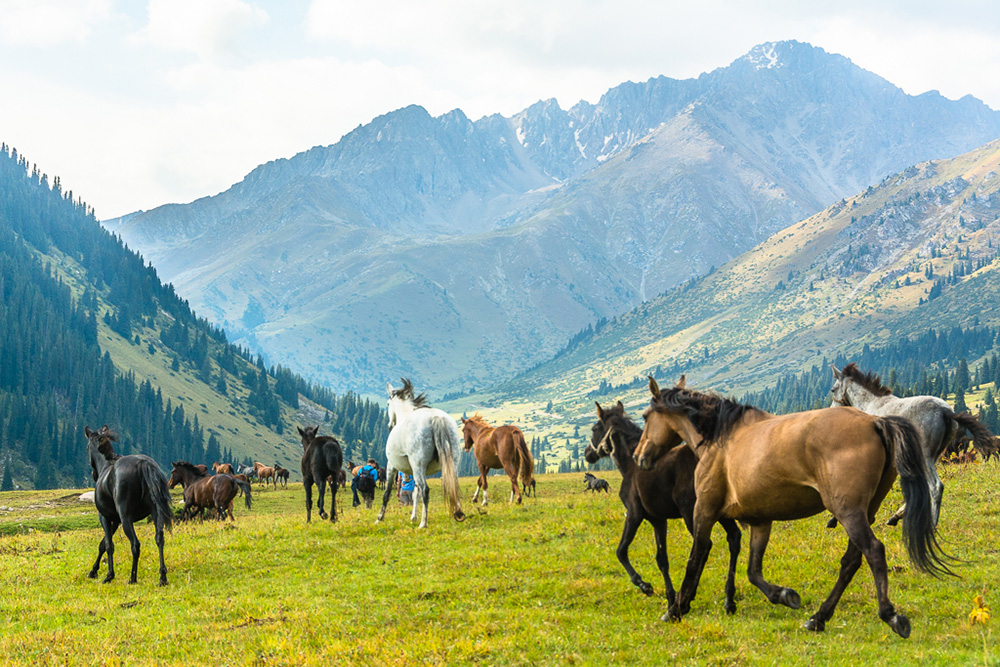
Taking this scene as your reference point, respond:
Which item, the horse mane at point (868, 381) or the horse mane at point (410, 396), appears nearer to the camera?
the horse mane at point (868, 381)

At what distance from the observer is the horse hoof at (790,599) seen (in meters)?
13.2

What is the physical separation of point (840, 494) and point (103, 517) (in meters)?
19.1

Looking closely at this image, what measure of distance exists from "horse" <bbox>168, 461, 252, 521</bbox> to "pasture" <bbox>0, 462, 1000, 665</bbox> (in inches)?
410

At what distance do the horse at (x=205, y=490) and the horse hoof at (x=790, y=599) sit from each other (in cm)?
2890

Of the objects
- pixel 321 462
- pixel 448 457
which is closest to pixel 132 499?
pixel 448 457

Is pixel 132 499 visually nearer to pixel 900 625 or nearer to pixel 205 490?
pixel 900 625

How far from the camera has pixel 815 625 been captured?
12203 mm

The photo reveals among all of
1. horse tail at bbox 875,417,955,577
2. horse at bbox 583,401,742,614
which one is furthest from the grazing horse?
horse tail at bbox 875,417,955,577

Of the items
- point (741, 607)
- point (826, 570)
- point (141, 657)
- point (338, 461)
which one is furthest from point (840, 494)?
point (338, 461)

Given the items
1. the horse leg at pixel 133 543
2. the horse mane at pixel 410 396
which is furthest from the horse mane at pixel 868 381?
the horse leg at pixel 133 543

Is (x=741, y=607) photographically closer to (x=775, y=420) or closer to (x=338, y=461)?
(x=775, y=420)

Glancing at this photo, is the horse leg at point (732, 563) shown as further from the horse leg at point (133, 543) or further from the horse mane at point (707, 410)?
the horse leg at point (133, 543)

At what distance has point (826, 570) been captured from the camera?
16266 mm

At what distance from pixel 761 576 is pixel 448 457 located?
14331mm
